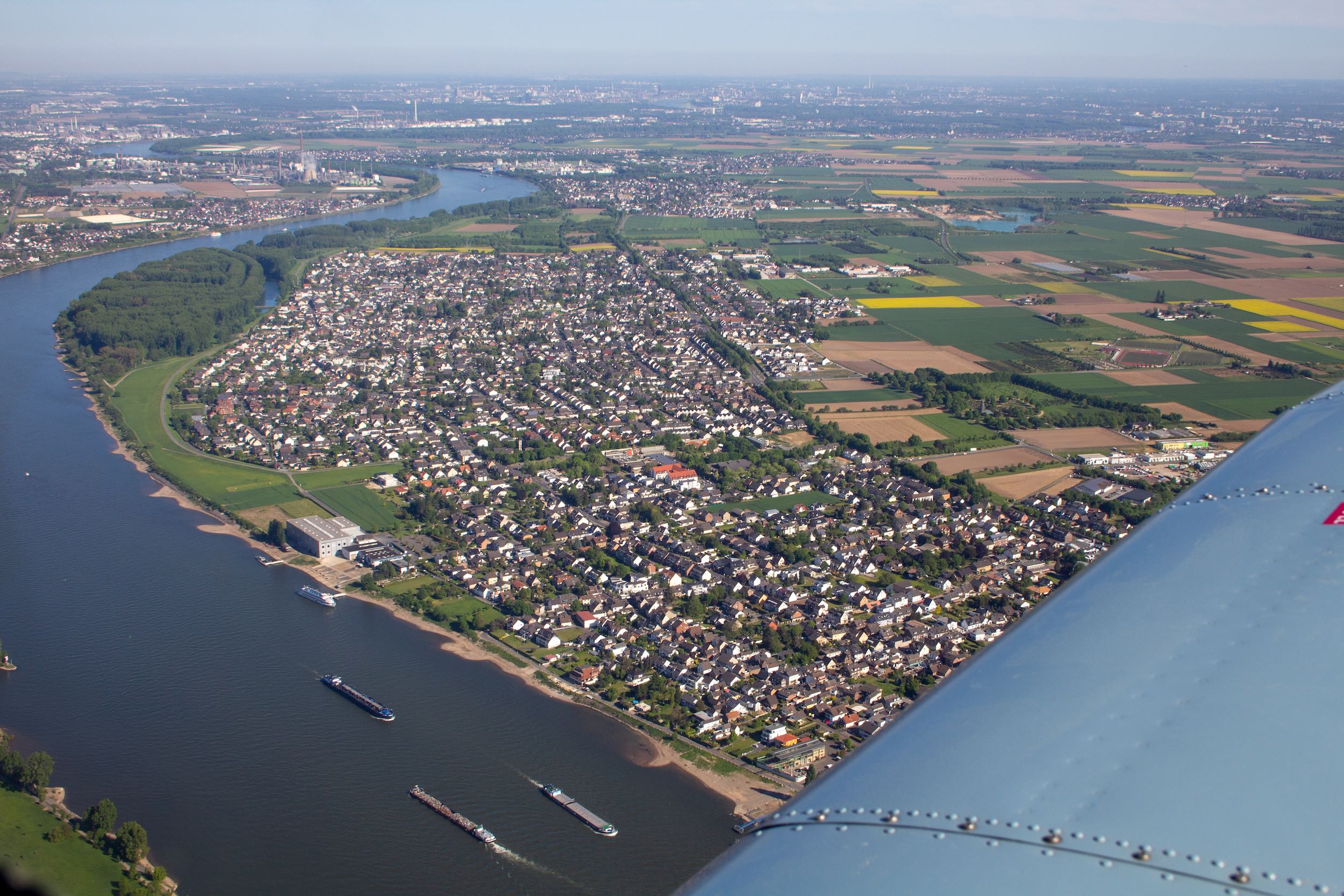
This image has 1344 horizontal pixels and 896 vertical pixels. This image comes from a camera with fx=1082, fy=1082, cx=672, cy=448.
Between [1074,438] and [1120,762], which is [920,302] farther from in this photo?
[1120,762]

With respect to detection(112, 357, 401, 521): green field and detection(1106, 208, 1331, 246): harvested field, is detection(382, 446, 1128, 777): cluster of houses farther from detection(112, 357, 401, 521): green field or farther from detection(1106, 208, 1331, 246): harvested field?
detection(1106, 208, 1331, 246): harvested field

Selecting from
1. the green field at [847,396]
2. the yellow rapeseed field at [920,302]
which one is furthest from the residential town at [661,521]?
the yellow rapeseed field at [920,302]

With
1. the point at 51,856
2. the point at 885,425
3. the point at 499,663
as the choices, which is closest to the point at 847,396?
the point at 885,425

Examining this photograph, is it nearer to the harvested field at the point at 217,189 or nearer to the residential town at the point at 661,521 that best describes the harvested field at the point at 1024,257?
the residential town at the point at 661,521

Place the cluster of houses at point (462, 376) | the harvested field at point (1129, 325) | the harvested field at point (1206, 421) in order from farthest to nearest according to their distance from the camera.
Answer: the harvested field at point (1129, 325)
the harvested field at point (1206, 421)
the cluster of houses at point (462, 376)

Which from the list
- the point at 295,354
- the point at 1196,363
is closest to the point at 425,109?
the point at 295,354
